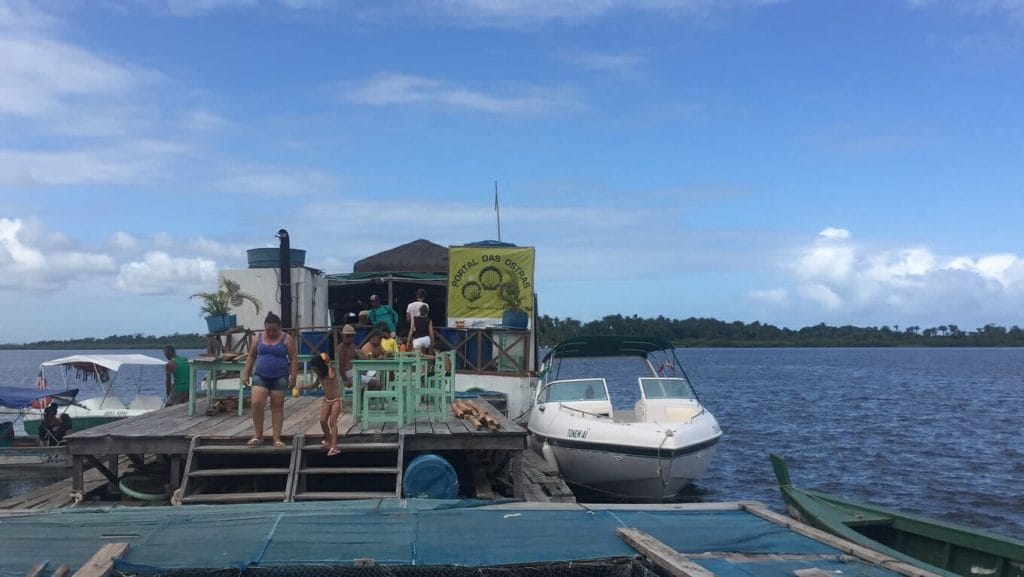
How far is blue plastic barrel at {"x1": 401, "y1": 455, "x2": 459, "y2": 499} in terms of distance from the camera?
31.0 ft

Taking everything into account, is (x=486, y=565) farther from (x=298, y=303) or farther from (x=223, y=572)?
(x=298, y=303)

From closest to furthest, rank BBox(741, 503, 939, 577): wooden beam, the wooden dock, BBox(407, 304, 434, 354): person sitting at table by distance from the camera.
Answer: BBox(741, 503, 939, 577): wooden beam < the wooden dock < BBox(407, 304, 434, 354): person sitting at table

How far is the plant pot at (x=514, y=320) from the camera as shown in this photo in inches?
707

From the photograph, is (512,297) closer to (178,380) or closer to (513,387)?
(513,387)

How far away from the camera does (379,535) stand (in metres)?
7.29

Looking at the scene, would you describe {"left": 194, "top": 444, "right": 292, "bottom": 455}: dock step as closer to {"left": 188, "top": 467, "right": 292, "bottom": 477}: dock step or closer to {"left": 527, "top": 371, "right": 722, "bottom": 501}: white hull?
{"left": 188, "top": 467, "right": 292, "bottom": 477}: dock step

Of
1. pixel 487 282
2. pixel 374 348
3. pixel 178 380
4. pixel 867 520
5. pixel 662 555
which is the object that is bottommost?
pixel 867 520

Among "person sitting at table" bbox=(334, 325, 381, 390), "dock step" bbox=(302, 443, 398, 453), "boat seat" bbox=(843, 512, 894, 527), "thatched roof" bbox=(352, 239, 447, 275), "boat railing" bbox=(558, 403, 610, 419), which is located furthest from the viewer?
"thatched roof" bbox=(352, 239, 447, 275)

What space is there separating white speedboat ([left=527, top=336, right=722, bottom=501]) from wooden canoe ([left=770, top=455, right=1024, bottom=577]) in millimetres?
3107

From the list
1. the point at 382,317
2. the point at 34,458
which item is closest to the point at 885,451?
the point at 382,317

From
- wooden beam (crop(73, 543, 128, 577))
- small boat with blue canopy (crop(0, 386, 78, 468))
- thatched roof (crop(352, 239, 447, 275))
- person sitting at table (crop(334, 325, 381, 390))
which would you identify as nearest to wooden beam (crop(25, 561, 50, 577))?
wooden beam (crop(73, 543, 128, 577))

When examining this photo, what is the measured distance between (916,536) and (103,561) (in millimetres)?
8038

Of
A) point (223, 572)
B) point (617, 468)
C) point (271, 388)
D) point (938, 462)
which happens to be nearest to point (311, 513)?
point (223, 572)

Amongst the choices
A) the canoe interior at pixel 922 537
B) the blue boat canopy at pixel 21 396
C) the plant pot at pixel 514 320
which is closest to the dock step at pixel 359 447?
the canoe interior at pixel 922 537
